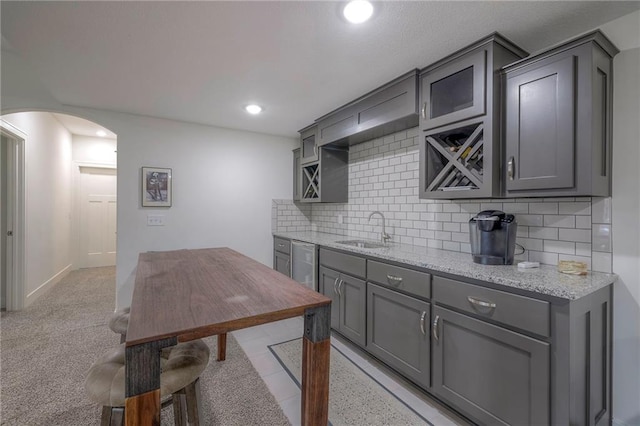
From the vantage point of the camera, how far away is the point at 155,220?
341cm

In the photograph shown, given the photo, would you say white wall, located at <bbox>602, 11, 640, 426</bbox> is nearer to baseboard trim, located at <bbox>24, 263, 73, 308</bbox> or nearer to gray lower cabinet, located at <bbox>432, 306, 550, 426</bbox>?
gray lower cabinet, located at <bbox>432, 306, 550, 426</bbox>

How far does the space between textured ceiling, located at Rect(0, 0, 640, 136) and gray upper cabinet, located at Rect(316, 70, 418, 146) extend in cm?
10

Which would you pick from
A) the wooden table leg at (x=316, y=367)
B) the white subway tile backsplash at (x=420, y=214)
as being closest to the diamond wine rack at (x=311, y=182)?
→ the white subway tile backsplash at (x=420, y=214)

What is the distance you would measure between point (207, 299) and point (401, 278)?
132 centimetres

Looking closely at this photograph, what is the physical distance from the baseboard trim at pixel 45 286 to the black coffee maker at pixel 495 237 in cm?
504

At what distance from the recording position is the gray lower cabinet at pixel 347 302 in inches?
93.4

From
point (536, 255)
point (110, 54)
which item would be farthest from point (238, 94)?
point (536, 255)

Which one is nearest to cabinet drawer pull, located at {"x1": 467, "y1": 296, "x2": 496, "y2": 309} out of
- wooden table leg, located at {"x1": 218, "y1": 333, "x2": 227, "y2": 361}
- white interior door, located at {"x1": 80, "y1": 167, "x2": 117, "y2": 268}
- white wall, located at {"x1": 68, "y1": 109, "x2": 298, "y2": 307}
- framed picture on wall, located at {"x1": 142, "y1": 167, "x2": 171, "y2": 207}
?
wooden table leg, located at {"x1": 218, "y1": 333, "x2": 227, "y2": 361}

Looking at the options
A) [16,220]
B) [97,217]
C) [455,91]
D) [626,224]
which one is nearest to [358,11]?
[455,91]

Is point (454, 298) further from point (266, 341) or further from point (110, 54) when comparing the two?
point (110, 54)

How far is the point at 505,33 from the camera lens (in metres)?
1.73

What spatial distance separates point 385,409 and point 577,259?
4.92 ft

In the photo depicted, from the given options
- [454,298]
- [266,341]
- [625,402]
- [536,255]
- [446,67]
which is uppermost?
[446,67]

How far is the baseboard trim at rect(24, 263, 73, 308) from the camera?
3561 millimetres
